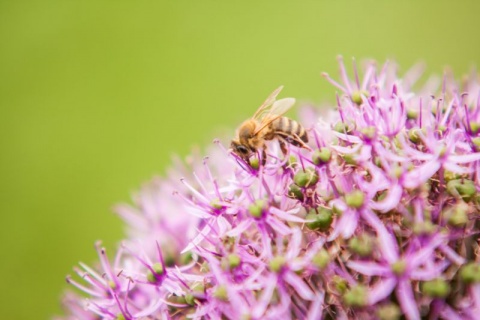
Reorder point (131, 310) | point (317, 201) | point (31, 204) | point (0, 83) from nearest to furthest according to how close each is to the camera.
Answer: point (317, 201) → point (131, 310) → point (31, 204) → point (0, 83)

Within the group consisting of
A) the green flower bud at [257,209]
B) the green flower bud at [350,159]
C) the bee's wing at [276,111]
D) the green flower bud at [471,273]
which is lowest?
the green flower bud at [471,273]

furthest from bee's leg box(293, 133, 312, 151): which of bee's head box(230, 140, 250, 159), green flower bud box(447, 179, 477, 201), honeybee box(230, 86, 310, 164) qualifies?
green flower bud box(447, 179, 477, 201)

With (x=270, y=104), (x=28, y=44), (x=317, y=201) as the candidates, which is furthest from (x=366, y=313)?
(x=28, y=44)

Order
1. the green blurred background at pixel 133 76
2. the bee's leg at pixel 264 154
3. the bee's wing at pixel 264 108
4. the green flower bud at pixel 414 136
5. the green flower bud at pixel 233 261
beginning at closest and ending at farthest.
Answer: the green flower bud at pixel 233 261 < the green flower bud at pixel 414 136 < the bee's leg at pixel 264 154 < the bee's wing at pixel 264 108 < the green blurred background at pixel 133 76

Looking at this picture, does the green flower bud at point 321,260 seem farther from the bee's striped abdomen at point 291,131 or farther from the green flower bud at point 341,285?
the bee's striped abdomen at point 291,131

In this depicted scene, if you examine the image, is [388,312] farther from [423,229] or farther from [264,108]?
[264,108]

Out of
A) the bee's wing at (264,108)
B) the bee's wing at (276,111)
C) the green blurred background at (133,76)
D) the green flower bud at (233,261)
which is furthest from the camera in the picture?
the green blurred background at (133,76)

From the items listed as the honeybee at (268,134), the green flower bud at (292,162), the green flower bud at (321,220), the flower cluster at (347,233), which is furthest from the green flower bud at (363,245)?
the honeybee at (268,134)

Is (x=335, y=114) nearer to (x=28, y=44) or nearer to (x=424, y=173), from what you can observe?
(x=424, y=173)
